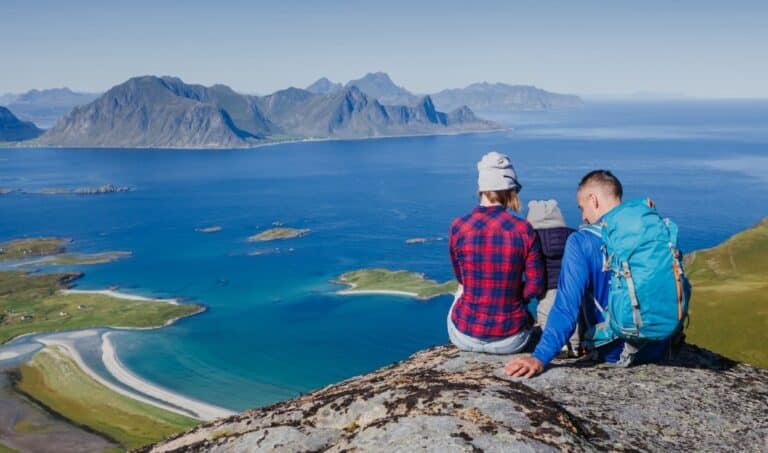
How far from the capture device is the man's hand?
937cm

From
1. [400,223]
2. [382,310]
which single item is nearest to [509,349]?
[382,310]

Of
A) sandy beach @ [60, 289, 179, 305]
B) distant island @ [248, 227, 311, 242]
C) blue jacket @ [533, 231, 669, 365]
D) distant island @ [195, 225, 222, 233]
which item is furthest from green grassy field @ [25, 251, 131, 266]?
blue jacket @ [533, 231, 669, 365]

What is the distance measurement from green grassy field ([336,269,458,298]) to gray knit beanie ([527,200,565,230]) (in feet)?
319

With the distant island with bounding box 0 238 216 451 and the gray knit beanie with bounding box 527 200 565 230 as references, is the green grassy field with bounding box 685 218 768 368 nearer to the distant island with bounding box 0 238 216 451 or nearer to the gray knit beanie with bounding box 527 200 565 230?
the distant island with bounding box 0 238 216 451

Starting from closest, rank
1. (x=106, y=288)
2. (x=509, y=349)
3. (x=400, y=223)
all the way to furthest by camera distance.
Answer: (x=509, y=349) < (x=106, y=288) < (x=400, y=223)

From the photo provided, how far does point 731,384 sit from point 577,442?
465cm

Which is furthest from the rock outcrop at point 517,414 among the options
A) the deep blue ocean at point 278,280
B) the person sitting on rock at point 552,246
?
the deep blue ocean at point 278,280

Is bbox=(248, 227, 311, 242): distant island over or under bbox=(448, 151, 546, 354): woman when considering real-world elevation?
under

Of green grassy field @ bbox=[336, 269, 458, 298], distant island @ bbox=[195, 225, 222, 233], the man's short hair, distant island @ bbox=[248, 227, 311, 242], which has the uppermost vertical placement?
the man's short hair

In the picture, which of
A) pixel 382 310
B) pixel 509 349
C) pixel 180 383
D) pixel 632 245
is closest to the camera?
pixel 632 245

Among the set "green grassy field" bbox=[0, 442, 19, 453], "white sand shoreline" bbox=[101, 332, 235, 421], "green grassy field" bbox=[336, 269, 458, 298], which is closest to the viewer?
"green grassy field" bbox=[0, 442, 19, 453]

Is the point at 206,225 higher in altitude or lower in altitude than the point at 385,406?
lower

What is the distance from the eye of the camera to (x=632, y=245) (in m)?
8.45

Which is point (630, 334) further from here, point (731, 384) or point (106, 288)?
point (106, 288)
